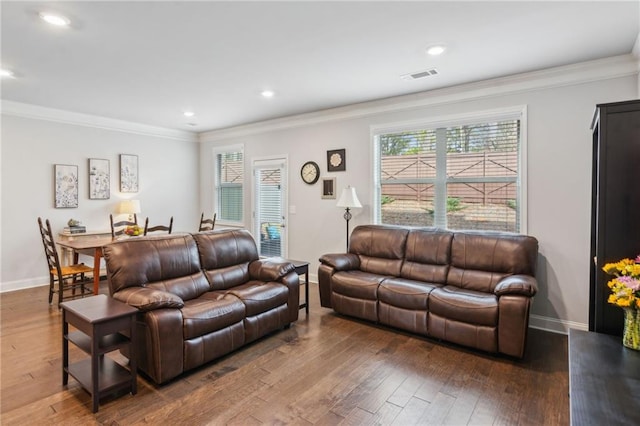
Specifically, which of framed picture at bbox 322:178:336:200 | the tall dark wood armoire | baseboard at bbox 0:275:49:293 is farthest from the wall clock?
baseboard at bbox 0:275:49:293

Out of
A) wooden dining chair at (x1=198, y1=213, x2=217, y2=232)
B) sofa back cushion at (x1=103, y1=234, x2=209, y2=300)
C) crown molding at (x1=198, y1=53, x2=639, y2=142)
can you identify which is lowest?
sofa back cushion at (x1=103, y1=234, x2=209, y2=300)

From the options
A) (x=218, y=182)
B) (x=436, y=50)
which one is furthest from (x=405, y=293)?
(x=218, y=182)

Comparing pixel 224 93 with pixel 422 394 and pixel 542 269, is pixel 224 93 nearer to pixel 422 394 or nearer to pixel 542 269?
pixel 422 394

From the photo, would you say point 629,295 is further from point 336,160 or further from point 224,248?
point 336,160

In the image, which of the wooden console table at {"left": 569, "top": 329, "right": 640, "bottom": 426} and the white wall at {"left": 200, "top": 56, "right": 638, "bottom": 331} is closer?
the wooden console table at {"left": 569, "top": 329, "right": 640, "bottom": 426}

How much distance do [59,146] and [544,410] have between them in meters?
6.70

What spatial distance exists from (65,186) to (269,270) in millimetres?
3990

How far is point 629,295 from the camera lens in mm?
1775

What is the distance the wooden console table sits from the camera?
1354mm

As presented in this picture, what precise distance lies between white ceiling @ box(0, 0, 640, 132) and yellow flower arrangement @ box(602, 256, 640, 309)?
1.79 m

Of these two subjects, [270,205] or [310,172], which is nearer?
[310,172]

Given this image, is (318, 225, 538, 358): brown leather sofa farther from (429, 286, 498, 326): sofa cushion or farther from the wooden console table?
the wooden console table

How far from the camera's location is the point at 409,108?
4531 millimetres

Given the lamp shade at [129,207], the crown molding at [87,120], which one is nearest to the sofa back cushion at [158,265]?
the lamp shade at [129,207]
